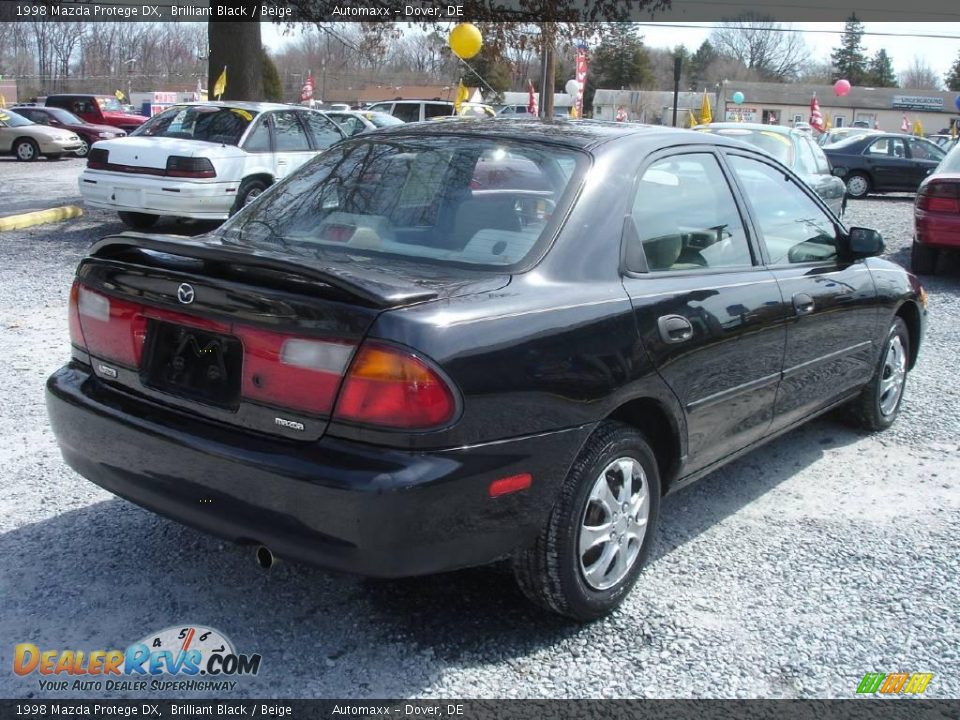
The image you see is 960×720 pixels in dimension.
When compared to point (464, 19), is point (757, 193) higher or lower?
lower

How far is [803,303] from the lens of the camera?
406 cm

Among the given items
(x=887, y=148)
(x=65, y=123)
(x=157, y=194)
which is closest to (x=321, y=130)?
(x=157, y=194)

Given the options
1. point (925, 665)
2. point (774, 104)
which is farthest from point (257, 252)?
point (774, 104)

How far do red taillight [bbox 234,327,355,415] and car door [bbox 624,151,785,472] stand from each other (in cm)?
108

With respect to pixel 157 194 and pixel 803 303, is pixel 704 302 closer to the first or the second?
pixel 803 303

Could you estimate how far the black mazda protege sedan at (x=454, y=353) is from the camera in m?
2.52

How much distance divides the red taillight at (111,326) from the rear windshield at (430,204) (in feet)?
1.75

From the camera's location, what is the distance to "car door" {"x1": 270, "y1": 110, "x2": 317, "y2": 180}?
1138 cm

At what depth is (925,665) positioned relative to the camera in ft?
9.85

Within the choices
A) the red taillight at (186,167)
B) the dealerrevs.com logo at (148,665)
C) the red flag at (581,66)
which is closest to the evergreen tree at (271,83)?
the red flag at (581,66)

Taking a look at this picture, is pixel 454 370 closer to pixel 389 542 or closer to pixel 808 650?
pixel 389 542

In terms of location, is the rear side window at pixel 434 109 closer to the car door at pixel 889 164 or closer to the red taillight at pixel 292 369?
the car door at pixel 889 164

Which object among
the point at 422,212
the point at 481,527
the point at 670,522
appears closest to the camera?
the point at 481,527

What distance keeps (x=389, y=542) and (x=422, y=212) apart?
51.1 inches
